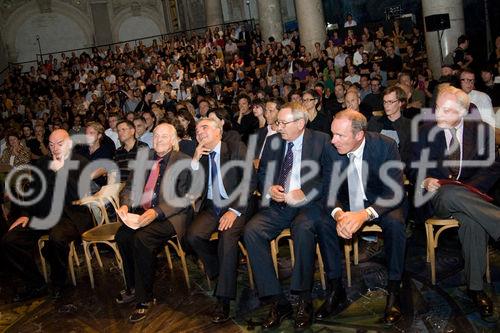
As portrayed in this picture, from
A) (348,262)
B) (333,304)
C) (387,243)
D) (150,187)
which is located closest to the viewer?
(387,243)

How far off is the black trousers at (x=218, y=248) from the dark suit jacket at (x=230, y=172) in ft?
0.31

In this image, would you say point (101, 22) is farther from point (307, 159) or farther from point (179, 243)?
point (307, 159)

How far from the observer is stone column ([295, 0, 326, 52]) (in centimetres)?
1239

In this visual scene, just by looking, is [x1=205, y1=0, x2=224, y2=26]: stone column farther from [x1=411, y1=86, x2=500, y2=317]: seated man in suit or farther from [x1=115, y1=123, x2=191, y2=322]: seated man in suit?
[x1=411, y1=86, x2=500, y2=317]: seated man in suit

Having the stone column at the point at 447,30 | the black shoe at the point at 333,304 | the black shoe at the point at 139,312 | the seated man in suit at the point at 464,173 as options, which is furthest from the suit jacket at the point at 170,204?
the stone column at the point at 447,30

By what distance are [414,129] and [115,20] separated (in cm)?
2182

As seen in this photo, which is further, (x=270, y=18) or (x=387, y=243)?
(x=270, y=18)

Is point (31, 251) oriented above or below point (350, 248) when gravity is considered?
above

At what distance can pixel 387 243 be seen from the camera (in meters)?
3.17

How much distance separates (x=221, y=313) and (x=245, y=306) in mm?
254

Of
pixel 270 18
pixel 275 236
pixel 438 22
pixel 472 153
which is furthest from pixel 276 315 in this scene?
pixel 270 18

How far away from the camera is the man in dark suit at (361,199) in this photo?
312cm

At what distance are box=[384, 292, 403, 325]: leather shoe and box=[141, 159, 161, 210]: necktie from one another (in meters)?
2.03

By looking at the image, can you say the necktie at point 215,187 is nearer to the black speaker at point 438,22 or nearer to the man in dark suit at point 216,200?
the man in dark suit at point 216,200
